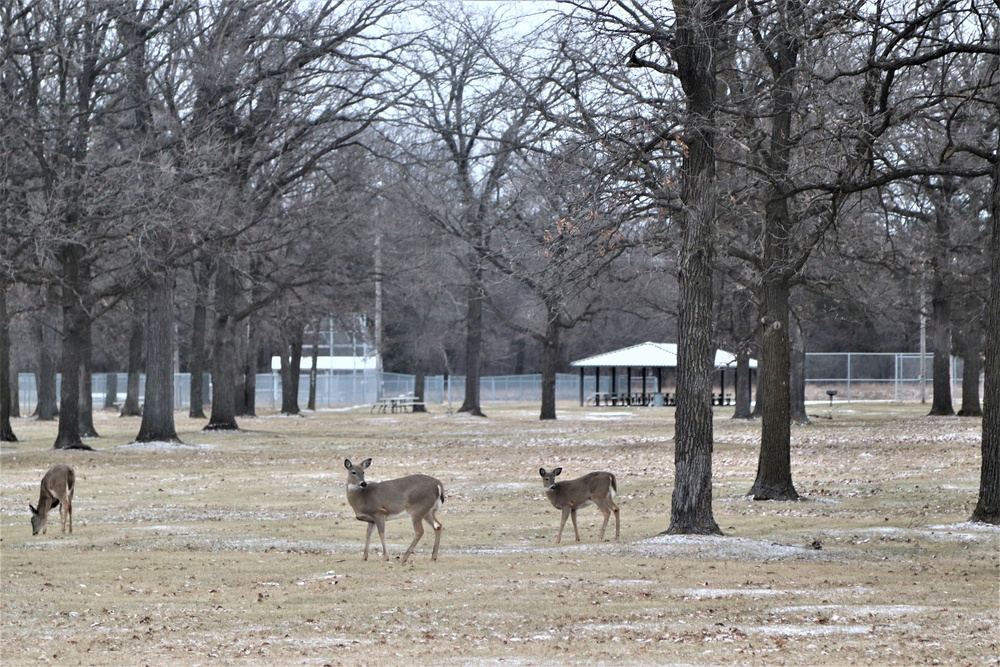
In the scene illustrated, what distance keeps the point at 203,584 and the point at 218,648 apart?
10.8 ft

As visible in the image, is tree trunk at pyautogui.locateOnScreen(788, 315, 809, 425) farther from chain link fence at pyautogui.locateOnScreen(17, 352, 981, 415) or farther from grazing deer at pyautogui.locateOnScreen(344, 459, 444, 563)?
grazing deer at pyautogui.locateOnScreen(344, 459, 444, 563)

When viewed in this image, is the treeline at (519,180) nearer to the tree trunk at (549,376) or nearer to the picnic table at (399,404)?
→ the tree trunk at (549,376)

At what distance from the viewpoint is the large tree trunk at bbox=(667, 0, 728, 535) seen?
15.2m

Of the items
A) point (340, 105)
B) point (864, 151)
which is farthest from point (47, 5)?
point (864, 151)

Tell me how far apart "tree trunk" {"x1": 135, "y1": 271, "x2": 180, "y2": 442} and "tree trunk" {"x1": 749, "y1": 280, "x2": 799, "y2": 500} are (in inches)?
796

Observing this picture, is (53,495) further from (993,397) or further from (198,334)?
(198,334)

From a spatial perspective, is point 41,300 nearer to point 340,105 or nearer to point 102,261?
point 102,261

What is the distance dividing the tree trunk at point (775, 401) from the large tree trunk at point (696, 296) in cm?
431

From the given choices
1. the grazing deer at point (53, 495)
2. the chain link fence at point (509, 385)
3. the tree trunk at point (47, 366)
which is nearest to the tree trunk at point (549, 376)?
the tree trunk at point (47, 366)

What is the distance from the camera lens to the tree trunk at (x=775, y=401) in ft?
64.1

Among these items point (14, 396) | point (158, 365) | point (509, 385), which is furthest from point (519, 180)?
point (509, 385)

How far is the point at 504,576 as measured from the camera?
12.8m

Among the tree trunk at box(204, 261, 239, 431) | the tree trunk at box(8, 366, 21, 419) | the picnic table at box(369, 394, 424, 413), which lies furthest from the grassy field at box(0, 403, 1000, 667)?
the picnic table at box(369, 394, 424, 413)

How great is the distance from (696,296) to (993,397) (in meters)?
3.60
